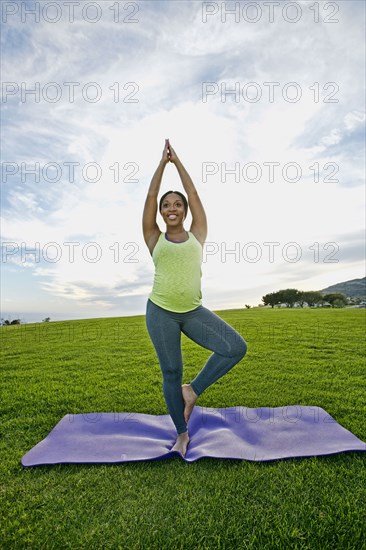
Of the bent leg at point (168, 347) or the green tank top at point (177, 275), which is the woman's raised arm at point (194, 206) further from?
the bent leg at point (168, 347)

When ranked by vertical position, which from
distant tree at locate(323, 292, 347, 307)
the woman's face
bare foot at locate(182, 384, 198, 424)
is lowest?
bare foot at locate(182, 384, 198, 424)

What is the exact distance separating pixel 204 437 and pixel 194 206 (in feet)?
7.62

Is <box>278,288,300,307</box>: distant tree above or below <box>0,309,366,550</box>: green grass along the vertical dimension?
above

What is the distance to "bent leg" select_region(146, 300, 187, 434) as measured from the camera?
3.25m

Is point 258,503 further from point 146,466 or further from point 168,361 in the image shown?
point 168,361

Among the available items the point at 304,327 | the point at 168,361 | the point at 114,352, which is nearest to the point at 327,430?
the point at 168,361

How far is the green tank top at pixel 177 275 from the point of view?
329 cm

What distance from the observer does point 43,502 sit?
2.54 metres

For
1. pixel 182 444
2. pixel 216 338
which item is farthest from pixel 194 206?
pixel 182 444

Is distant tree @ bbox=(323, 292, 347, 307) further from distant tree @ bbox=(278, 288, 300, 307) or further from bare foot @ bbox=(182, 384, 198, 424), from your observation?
bare foot @ bbox=(182, 384, 198, 424)

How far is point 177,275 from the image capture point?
131 inches

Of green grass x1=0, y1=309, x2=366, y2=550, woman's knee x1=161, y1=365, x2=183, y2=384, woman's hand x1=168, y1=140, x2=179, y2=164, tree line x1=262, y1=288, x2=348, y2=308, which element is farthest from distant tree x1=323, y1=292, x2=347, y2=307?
woman's knee x1=161, y1=365, x2=183, y2=384

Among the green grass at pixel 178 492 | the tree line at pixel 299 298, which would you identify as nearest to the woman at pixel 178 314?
the green grass at pixel 178 492

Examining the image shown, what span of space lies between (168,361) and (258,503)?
128 cm
